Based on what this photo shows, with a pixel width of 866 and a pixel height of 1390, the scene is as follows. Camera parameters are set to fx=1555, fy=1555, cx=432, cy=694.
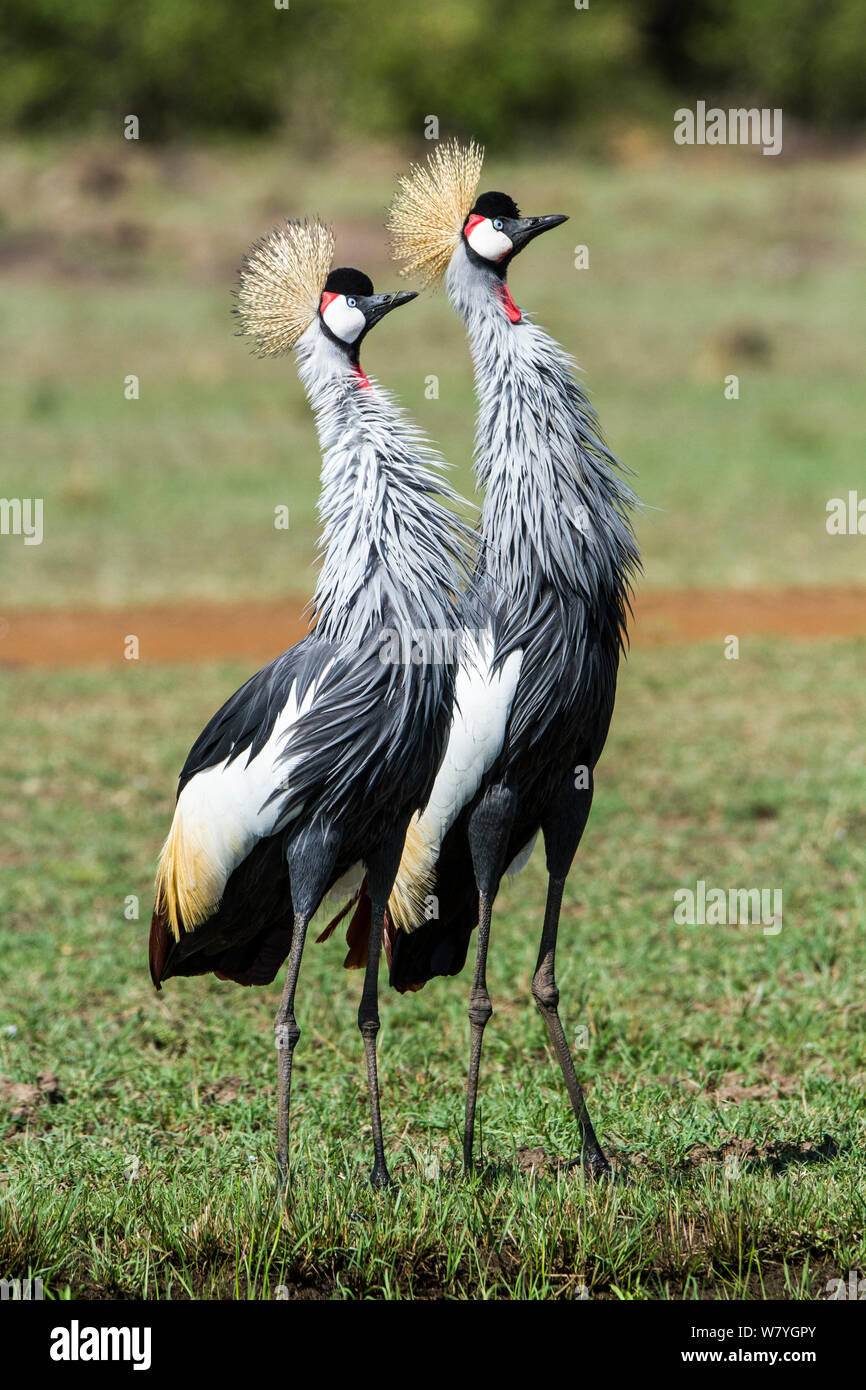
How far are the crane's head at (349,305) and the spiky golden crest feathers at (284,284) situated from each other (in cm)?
4

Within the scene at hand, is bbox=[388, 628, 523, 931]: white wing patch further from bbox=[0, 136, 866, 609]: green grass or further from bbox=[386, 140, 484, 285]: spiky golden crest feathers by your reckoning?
bbox=[0, 136, 866, 609]: green grass

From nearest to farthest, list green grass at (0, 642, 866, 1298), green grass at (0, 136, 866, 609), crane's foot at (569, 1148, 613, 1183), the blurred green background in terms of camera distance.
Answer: green grass at (0, 642, 866, 1298) → crane's foot at (569, 1148, 613, 1183) → green grass at (0, 136, 866, 609) → the blurred green background

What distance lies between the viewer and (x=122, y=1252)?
3.41 m

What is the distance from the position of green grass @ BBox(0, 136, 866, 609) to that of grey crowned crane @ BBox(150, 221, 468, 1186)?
24.9 feet

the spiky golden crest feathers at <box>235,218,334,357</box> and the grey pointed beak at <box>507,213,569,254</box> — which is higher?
the grey pointed beak at <box>507,213,569,254</box>

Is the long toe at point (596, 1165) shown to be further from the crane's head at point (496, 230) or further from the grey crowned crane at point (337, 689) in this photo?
the crane's head at point (496, 230)

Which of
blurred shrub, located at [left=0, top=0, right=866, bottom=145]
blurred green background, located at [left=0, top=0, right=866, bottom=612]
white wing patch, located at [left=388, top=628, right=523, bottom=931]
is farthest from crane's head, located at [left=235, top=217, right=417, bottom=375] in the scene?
blurred shrub, located at [left=0, top=0, right=866, bottom=145]

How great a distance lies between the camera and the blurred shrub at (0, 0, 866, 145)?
1281 inches

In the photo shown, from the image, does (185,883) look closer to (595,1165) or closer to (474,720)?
(474,720)

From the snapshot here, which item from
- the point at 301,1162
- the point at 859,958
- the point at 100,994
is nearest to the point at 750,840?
the point at 859,958

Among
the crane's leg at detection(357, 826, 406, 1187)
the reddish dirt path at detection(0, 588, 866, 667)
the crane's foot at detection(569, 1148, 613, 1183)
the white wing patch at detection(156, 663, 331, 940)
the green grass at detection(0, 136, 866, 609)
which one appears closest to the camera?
the white wing patch at detection(156, 663, 331, 940)

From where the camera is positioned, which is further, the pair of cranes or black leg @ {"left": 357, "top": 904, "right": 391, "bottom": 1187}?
black leg @ {"left": 357, "top": 904, "right": 391, "bottom": 1187}

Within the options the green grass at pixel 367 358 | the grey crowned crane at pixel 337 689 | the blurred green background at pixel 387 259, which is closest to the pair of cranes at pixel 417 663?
the grey crowned crane at pixel 337 689
